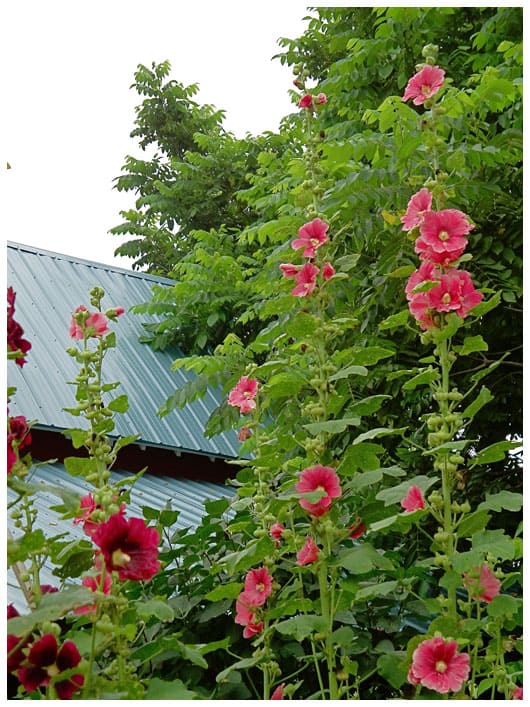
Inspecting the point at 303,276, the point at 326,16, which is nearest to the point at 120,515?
the point at 303,276

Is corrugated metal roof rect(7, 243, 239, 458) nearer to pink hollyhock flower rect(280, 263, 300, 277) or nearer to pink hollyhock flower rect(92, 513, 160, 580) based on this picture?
pink hollyhock flower rect(280, 263, 300, 277)

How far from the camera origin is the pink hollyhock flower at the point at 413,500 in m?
1.38

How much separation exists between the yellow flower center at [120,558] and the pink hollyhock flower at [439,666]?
56 centimetres

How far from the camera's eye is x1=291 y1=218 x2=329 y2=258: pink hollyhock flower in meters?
1.70

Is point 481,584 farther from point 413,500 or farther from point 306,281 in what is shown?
point 306,281

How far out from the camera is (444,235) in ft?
5.00

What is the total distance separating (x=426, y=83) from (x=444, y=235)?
1.69 feet

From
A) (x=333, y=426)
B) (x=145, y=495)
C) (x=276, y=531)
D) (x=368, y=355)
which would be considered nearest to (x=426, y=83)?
(x=368, y=355)

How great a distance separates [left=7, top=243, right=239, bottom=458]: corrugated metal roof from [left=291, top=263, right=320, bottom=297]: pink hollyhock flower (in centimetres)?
451

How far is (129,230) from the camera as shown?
15.1m

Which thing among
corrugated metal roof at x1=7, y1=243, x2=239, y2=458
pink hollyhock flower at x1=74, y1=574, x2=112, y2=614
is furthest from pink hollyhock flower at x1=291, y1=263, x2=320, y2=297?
corrugated metal roof at x1=7, y1=243, x2=239, y2=458

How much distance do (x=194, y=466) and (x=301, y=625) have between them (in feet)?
19.4

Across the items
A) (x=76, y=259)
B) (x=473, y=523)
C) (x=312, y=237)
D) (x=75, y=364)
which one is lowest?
(x=473, y=523)
